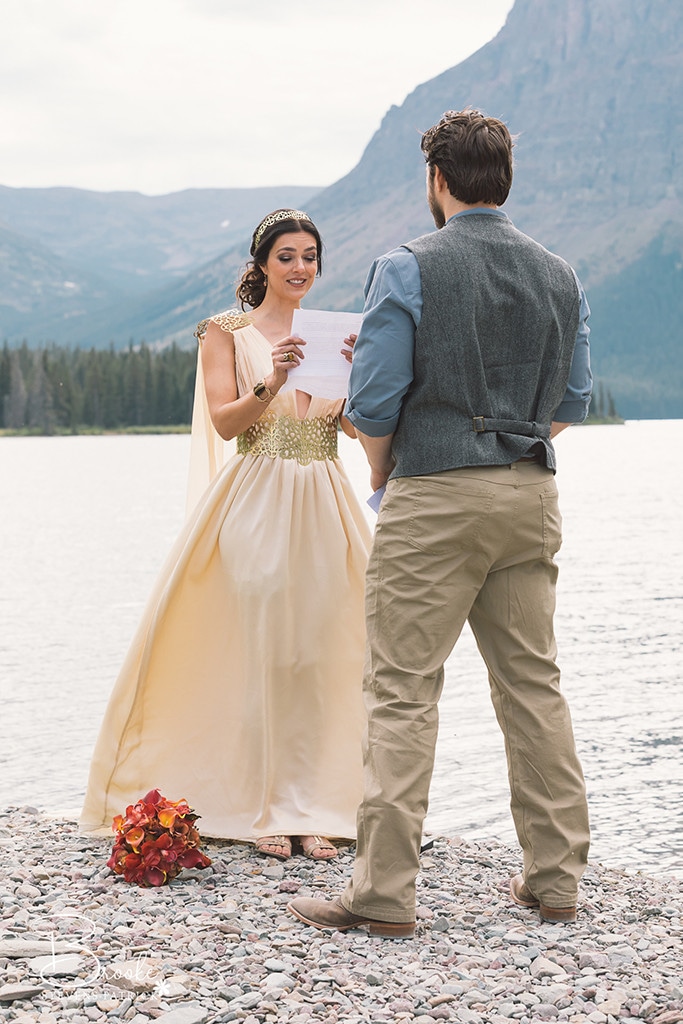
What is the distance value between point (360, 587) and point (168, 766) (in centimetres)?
123

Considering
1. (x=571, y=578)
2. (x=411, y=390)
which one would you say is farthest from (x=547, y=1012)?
(x=571, y=578)

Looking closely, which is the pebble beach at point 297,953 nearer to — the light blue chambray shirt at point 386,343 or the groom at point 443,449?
the groom at point 443,449

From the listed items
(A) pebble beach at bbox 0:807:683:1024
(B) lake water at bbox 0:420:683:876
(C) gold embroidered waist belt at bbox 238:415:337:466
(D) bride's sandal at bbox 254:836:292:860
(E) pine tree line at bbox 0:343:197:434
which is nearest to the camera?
(A) pebble beach at bbox 0:807:683:1024

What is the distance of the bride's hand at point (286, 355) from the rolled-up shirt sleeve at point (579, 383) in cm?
111

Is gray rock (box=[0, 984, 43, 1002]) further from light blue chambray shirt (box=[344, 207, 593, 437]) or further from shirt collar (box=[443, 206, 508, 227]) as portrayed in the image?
shirt collar (box=[443, 206, 508, 227])

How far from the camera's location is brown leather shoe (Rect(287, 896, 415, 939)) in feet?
14.2

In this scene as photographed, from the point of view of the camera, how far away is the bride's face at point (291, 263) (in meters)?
5.74

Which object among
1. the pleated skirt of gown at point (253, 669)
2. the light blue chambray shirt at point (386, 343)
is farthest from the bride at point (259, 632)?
the light blue chambray shirt at point (386, 343)

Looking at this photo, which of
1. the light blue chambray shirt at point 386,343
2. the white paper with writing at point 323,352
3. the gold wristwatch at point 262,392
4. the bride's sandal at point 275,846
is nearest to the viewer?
the light blue chambray shirt at point 386,343

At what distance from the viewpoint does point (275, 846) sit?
5418 millimetres

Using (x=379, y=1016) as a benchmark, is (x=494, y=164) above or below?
above

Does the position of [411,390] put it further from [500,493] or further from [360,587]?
[360,587]

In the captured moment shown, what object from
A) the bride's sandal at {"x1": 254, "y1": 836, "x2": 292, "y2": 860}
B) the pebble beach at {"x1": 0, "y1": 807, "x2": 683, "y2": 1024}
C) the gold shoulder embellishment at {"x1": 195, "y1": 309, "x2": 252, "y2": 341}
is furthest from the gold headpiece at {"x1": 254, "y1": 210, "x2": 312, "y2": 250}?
the pebble beach at {"x1": 0, "y1": 807, "x2": 683, "y2": 1024}

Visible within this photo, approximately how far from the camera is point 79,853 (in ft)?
18.3
